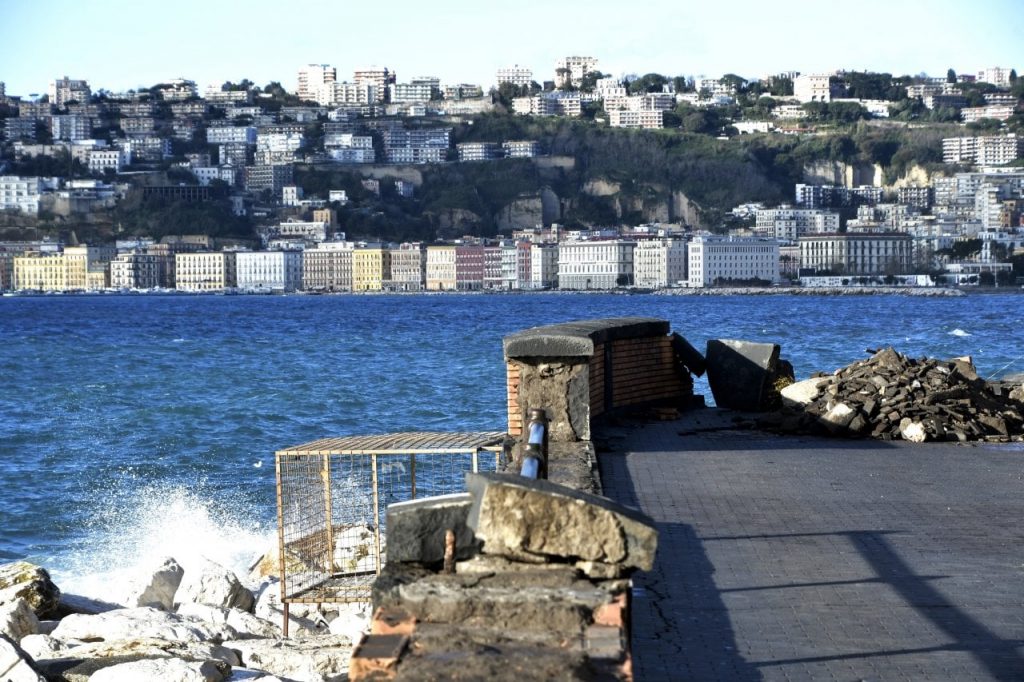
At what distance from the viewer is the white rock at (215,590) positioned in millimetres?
9562

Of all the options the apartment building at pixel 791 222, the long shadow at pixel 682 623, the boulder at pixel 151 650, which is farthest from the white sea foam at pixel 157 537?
the apartment building at pixel 791 222

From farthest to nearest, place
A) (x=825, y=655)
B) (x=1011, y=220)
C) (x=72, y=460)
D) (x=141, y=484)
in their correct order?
(x=1011, y=220), (x=72, y=460), (x=141, y=484), (x=825, y=655)

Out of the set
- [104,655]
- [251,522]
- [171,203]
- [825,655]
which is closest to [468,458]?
[251,522]

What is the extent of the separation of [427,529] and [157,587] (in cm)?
670

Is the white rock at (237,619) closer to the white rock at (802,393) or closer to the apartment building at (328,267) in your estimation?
Answer: the white rock at (802,393)

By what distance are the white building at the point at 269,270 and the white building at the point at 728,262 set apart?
39782mm

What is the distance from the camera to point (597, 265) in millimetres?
167125

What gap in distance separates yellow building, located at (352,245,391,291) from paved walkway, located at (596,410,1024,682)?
161 m

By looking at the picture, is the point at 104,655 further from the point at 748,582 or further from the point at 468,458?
the point at 468,458

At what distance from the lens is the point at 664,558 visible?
6.20 metres

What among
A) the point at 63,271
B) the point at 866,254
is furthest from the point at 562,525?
the point at 63,271

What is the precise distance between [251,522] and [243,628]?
5487 mm

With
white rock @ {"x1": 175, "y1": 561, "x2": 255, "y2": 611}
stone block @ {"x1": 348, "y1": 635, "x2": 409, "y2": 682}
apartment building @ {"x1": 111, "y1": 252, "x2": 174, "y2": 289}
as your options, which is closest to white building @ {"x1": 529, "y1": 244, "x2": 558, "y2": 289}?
apartment building @ {"x1": 111, "y1": 252, "x2": 174, "y2": 289}

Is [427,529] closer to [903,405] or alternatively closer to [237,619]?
[237,619]
